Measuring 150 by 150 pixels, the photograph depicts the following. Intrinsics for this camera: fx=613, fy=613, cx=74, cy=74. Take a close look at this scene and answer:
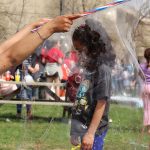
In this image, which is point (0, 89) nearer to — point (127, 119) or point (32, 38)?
point (127, 119)

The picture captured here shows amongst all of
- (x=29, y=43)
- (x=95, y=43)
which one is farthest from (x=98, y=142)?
(x=29, y=43)

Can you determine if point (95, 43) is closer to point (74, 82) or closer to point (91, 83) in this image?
point (91, 83)

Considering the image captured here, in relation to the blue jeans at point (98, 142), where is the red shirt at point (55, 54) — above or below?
above

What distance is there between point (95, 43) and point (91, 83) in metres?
0.26

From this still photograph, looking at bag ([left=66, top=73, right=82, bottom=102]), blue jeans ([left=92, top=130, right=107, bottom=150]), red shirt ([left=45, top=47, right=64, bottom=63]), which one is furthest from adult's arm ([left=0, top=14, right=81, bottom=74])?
red shirt ([left=45, top=47, right=64, bottom=63])

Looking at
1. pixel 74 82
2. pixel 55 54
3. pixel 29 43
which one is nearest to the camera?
pixel 29 43

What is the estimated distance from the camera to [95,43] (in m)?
3.94

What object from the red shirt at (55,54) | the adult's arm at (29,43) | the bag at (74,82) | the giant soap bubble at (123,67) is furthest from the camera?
the red shirt at (55,54)

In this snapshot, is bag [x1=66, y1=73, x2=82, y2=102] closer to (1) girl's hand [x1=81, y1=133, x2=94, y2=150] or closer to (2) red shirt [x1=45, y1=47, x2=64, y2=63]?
(2) red shirt [x1=45, y1=47, x2=64, y2=63]

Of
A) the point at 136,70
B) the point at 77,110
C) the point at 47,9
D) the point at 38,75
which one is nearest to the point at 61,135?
the point at 77,110

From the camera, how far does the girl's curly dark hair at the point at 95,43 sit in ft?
12.9

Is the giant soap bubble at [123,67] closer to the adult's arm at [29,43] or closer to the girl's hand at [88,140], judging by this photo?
the girl's hand at [88,140]

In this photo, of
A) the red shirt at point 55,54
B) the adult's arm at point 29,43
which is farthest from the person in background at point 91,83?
the adult's arm at point 29,43

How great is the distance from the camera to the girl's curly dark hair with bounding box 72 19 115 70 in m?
3.94
